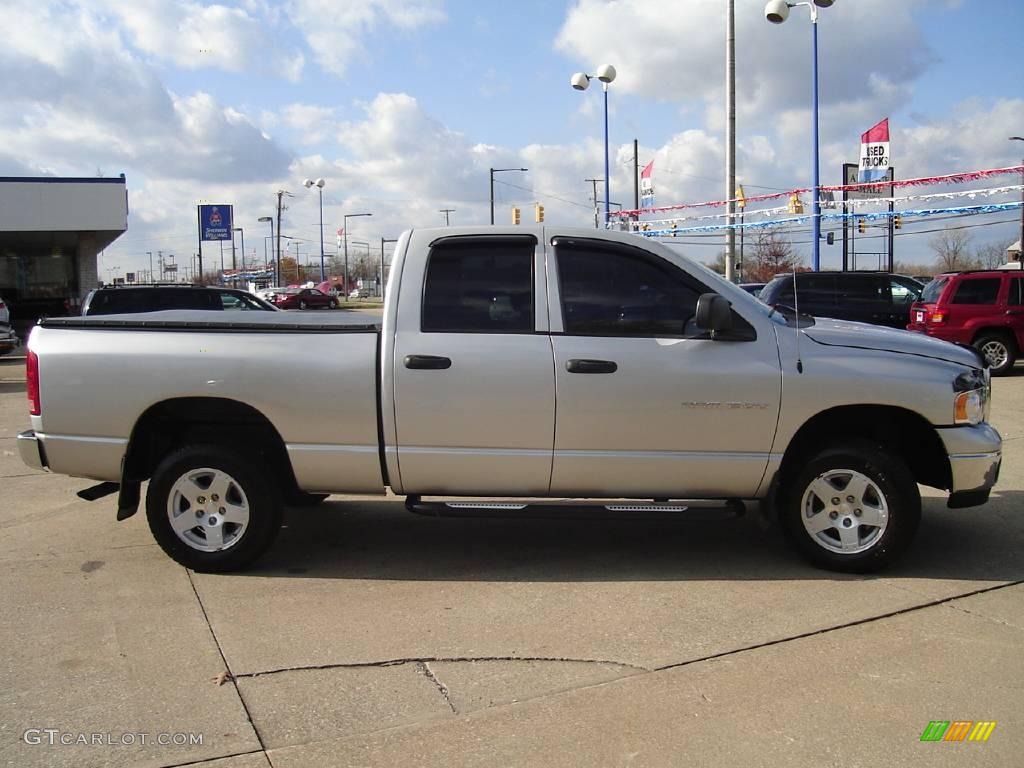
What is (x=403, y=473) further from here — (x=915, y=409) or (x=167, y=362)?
(x=915, y=409)

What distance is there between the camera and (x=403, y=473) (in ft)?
17.1

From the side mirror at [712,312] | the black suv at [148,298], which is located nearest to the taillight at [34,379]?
the side mirror at [712,312]

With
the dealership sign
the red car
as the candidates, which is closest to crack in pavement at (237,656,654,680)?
the dealership sign

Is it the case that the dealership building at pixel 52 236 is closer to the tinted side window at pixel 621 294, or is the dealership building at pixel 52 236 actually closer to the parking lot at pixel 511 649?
the parking lot at pixel 511 649

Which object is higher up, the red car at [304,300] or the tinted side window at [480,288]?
the red car at [304,300]

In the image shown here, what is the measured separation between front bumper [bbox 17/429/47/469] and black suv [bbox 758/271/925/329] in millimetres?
12380

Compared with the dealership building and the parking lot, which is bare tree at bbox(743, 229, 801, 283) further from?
the parking lot

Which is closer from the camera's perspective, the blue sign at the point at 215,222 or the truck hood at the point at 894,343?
the truck hood at the point at 894,343

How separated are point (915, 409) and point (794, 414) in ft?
2.21

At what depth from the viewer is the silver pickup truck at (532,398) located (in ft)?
16.5

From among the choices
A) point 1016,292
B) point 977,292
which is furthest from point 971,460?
point 1016,292

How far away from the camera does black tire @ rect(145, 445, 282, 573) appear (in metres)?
5.25

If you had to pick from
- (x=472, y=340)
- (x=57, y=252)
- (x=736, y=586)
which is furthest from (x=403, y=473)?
(x=57, y=252)

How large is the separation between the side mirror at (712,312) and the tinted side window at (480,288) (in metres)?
0.94
